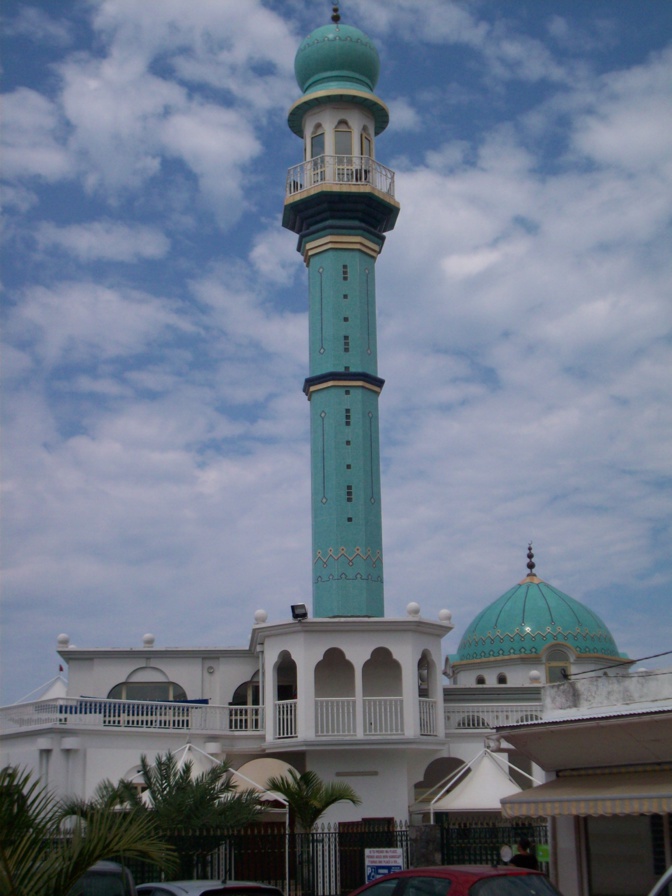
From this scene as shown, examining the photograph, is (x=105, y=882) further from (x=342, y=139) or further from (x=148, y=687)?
(x=342, y=139)

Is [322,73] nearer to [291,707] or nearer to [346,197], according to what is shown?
[346,197]

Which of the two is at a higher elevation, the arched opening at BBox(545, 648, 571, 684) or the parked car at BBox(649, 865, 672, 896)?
the arched opening at BBox(545, 648, 571, 684)

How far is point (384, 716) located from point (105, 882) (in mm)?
17275

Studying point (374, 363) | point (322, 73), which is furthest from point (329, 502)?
point (322, 73)

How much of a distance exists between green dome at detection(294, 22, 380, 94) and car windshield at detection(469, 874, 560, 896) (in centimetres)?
3034

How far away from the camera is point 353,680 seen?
94.4 ft

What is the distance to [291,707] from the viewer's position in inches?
1027

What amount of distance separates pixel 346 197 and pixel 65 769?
19.1 meters

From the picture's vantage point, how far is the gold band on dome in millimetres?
34094

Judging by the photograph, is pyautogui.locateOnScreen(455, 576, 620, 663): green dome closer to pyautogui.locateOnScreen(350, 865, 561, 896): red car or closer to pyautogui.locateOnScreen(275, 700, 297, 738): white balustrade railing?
pyautogui.locateOnScreen(275, 700, 297, 738): white balustrade railing

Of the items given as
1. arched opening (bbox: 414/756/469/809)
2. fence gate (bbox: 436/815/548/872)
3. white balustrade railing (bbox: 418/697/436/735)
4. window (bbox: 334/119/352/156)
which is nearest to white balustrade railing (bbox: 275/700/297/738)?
white balustrade railing (bbox: 418/697/436/735)

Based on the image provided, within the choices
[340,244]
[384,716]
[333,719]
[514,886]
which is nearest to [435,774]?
[384,716]

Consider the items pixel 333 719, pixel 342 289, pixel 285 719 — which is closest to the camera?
pixel 333 719

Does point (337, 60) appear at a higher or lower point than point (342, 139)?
higher
